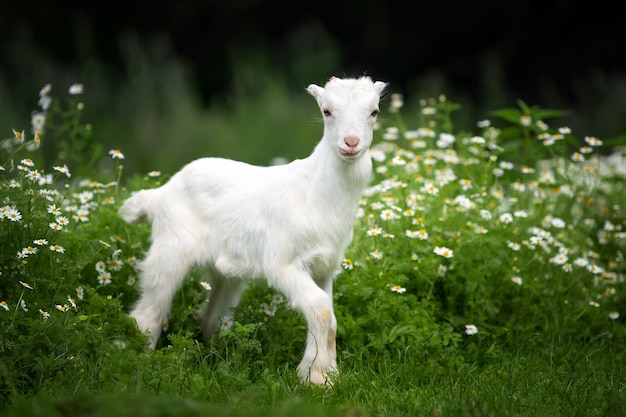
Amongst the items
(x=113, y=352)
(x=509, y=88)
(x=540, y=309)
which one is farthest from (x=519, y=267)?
(x=509, y=88)

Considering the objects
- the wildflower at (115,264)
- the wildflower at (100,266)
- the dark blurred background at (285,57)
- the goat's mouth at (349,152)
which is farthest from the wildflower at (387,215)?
the dark blurred background at (285,57)

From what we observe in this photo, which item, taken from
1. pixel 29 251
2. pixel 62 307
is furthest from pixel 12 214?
pixel 62 307

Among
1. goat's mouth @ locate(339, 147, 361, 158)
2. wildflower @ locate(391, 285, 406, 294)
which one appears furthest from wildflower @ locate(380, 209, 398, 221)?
goat's mouth @ locate(339, 147, 361, 158)

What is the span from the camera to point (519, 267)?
20.6 feet

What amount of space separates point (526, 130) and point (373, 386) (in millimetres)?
3271

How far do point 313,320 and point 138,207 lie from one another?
1.54 m

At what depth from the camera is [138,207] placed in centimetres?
570

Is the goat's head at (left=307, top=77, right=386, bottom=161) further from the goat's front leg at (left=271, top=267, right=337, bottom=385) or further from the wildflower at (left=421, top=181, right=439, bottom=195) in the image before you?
the wildflower at (left=421, top=181, right=439, bottom=195)

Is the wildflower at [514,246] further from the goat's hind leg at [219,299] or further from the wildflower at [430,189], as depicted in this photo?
the goat's hind leg at [219,299]

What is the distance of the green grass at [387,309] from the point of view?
4500 millimetres

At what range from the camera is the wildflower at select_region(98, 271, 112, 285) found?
555 cm

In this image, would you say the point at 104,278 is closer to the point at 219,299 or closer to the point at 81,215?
the point at 81,215

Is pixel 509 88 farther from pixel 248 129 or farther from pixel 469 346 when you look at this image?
pixel 469 346

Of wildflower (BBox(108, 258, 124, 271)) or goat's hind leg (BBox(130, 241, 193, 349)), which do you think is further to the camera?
wildflower (BBox(108, 258, 124, 271))
